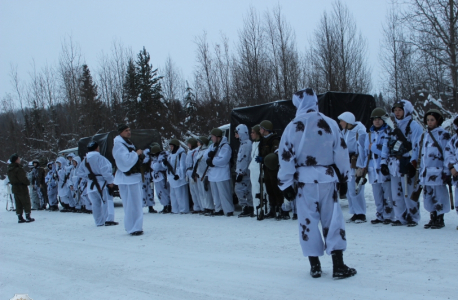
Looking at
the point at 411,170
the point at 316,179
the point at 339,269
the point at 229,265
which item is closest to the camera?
the point at 339,269

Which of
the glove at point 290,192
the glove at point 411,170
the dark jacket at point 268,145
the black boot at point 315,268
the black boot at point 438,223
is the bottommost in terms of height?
the black boot at point 438,223

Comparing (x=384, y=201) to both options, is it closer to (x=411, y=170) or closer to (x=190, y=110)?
(x=411, y=170)

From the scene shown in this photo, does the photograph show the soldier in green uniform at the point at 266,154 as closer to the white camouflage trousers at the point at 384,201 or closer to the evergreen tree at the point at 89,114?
the white camouflage trousers at the point at 384,201

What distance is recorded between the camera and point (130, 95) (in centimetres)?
4234

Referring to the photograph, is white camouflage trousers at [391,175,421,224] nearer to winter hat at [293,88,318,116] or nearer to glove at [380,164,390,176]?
glove at [380,164,390,176]

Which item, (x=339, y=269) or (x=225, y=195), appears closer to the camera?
(x=339, y=269)

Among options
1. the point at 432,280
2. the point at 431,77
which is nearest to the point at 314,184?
the point at 432,280

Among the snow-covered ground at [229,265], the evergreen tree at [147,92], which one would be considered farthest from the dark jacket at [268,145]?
the evergreen tree at [147,92]

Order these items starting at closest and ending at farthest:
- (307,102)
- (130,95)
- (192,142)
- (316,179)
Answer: (316,179)
(307,102)
(192,142)
(130,95)

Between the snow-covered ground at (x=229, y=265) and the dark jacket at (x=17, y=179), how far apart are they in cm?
537

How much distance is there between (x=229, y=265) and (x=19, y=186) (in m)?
10.5

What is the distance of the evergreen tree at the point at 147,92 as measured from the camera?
4169 centimetres

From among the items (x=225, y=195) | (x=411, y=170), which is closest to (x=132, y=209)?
(x=225, y=195)

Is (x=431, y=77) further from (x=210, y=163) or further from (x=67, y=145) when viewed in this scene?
(x=67, y=145)
